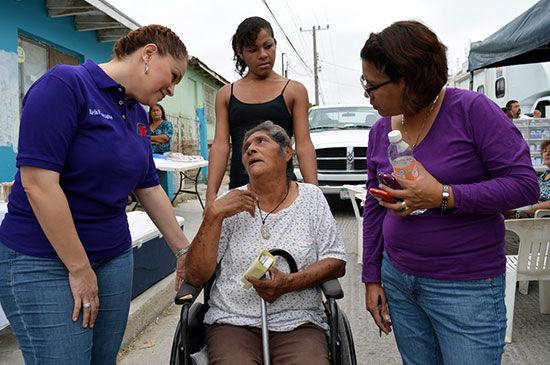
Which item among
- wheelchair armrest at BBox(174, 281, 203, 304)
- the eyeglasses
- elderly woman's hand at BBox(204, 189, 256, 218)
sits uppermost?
the eyeglasses

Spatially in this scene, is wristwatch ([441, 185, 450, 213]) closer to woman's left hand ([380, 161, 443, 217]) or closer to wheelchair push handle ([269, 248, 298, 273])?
woman's left hand ([380, 161, 443, 217])

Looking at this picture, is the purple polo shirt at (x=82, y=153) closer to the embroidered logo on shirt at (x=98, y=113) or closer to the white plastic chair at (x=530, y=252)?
the embroidered logo on shirt at (x=98, y=113)

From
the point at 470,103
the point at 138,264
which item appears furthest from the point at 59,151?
the point at 138,264

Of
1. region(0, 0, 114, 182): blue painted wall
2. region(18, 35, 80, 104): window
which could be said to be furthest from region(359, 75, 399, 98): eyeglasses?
region(18, 35, 80, 104): window

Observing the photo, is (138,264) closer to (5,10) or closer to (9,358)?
(9,358)

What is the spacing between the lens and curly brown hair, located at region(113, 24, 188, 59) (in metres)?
1.65

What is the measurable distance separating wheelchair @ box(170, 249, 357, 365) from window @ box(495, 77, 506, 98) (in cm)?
1203

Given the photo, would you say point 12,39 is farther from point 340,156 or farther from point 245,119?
point 340,156

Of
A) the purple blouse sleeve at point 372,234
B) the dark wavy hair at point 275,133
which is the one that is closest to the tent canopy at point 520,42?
the dark wavy hair at point 275,133

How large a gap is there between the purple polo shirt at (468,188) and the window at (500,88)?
1213cm

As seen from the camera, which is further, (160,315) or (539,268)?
(160,315)

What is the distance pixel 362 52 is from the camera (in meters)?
1.60

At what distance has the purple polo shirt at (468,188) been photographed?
1.39 meters

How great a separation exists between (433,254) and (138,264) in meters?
2.83
